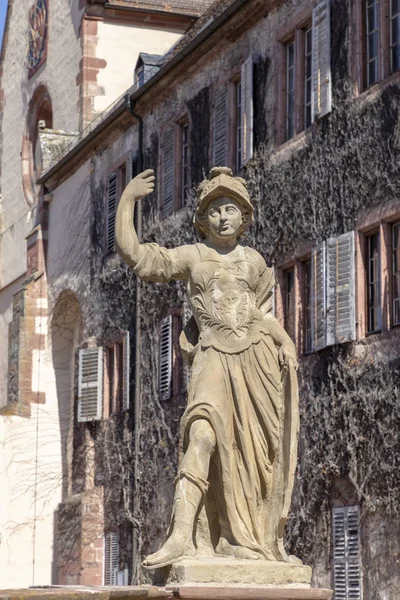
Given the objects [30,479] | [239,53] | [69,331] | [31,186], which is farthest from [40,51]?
[239,53]

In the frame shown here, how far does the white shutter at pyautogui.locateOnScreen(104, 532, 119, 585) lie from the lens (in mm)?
28125

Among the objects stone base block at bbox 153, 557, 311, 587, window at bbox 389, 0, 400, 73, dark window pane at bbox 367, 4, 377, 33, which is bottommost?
stone base block at bbox 153, 557, 311, 587

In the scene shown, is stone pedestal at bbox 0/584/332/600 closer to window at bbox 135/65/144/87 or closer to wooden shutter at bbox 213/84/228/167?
wooden shutter at bbox 213/84/228/167

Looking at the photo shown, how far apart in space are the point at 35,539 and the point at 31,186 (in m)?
9.13

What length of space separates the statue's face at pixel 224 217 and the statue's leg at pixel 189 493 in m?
1.29

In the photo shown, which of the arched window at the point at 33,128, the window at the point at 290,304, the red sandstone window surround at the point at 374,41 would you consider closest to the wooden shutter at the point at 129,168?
the window at the point at 290,304

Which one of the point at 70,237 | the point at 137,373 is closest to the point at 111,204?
the point at 70,237

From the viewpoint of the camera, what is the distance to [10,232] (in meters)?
38.3

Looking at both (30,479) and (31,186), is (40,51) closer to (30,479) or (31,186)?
(31,186)

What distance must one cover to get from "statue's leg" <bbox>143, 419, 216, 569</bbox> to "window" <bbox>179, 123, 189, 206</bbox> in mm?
17002

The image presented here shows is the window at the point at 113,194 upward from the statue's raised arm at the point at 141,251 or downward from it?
upward

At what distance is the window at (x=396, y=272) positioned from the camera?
19.0 m

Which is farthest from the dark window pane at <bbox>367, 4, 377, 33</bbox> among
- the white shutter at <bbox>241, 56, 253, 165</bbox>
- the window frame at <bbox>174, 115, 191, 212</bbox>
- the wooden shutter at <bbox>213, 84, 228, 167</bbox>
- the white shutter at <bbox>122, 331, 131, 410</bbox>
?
the white shutter at <bbox>122, 331, 131, 410</bbox>

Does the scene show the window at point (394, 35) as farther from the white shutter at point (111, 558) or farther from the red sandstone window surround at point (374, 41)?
the white shutter at point (111, 558)
